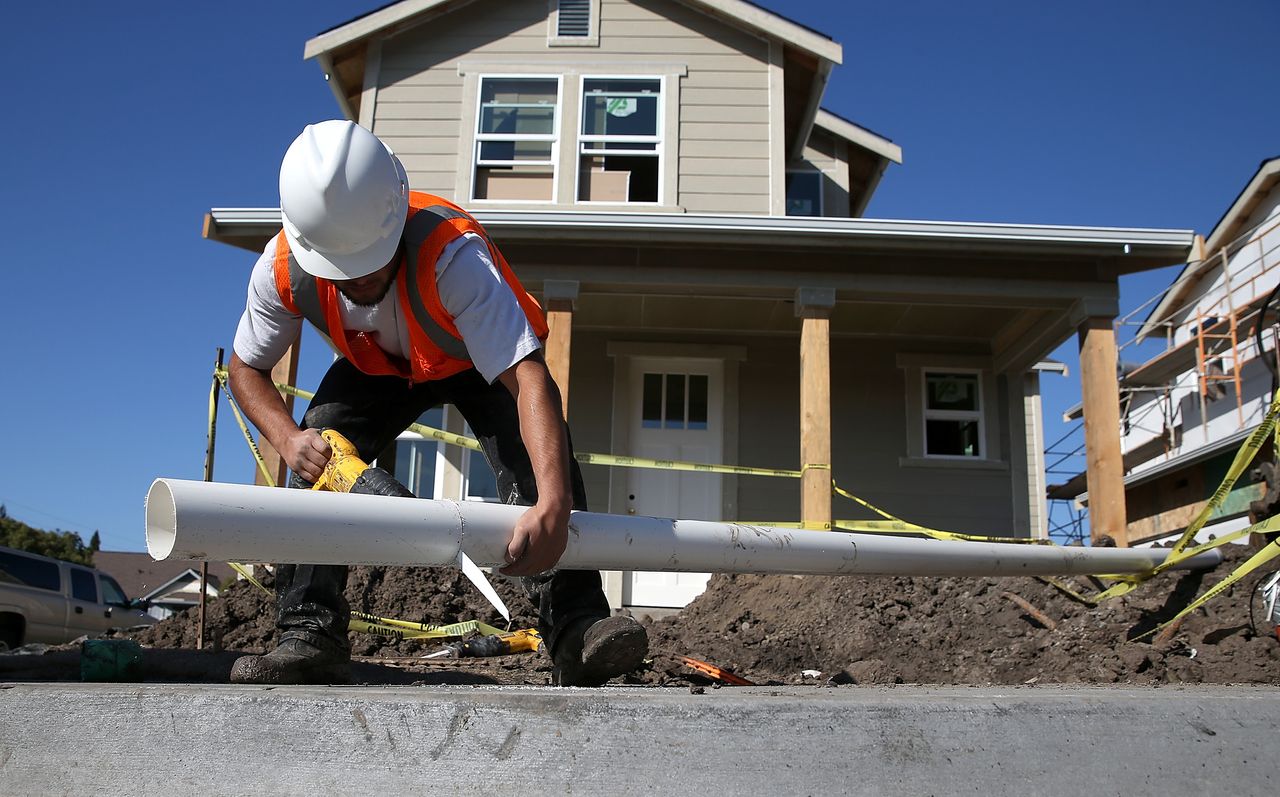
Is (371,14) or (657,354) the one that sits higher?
(371,14)

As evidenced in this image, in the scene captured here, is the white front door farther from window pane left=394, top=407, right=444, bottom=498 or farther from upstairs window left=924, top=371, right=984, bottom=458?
upstairs window left=924, top=371, right=984, bottom=458

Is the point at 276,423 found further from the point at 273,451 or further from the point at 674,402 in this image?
the point at 674,402

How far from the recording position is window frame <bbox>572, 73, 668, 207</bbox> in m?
11.2

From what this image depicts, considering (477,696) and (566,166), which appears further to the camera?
(566,166)

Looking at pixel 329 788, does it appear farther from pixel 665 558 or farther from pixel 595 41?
pixel 595 41

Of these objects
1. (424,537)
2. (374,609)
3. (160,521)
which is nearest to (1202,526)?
(424,537)

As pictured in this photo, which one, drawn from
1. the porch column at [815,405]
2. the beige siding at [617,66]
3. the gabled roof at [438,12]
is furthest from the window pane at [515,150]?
the porch column at [815,405]

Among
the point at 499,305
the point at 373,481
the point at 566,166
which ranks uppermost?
the point at 566,166

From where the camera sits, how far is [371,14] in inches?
444

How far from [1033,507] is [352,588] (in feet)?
31.4

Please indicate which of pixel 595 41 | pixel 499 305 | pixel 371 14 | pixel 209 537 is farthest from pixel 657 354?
pixel 209 537

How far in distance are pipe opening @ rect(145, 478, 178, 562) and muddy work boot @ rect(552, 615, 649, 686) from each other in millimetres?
1111

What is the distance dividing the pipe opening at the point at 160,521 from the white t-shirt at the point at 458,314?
2.85ft

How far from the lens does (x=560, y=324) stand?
9.14 meters
